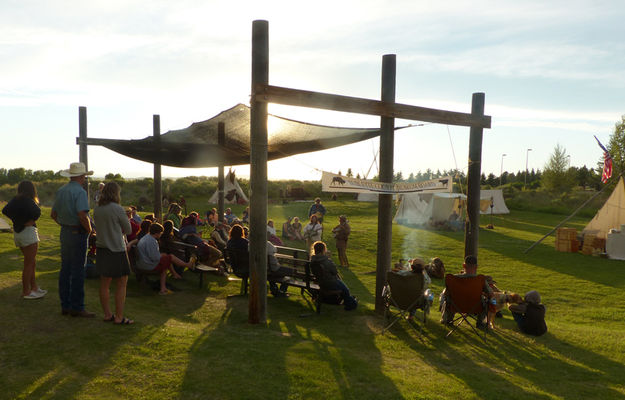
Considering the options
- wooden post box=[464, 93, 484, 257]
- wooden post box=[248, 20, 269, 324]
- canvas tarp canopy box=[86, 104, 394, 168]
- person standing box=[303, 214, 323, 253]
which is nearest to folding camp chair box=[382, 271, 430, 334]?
wooden post box=[248, 20, 269, 324]

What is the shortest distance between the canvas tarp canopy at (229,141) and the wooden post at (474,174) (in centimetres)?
192

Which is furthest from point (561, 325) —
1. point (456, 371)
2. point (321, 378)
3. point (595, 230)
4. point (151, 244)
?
point (595, 230)

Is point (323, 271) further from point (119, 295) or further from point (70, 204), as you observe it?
point (70, 204)

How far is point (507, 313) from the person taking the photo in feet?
27.6

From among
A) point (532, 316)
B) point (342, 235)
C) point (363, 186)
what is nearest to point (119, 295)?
point (363, 186)

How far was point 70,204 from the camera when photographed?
17.5ft

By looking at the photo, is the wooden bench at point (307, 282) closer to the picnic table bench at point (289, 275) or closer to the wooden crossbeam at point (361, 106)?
the picnic table bench at point (289, 275)

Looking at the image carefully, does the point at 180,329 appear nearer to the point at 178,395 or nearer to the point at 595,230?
the point at 178,395

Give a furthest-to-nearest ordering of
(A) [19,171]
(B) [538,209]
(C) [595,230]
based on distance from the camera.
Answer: (A) [19,171], (B) [538,209], (C) [595,230]

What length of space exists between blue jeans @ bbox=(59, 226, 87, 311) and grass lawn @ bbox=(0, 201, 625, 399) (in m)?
0.24

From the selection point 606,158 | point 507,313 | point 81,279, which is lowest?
point 507,313

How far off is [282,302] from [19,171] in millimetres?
47285

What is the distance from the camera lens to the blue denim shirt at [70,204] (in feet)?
17.5

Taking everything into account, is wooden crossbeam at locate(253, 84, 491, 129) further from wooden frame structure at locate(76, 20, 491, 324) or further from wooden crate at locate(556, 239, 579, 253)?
wooden crate at locate(556, 239, 579, 253)
